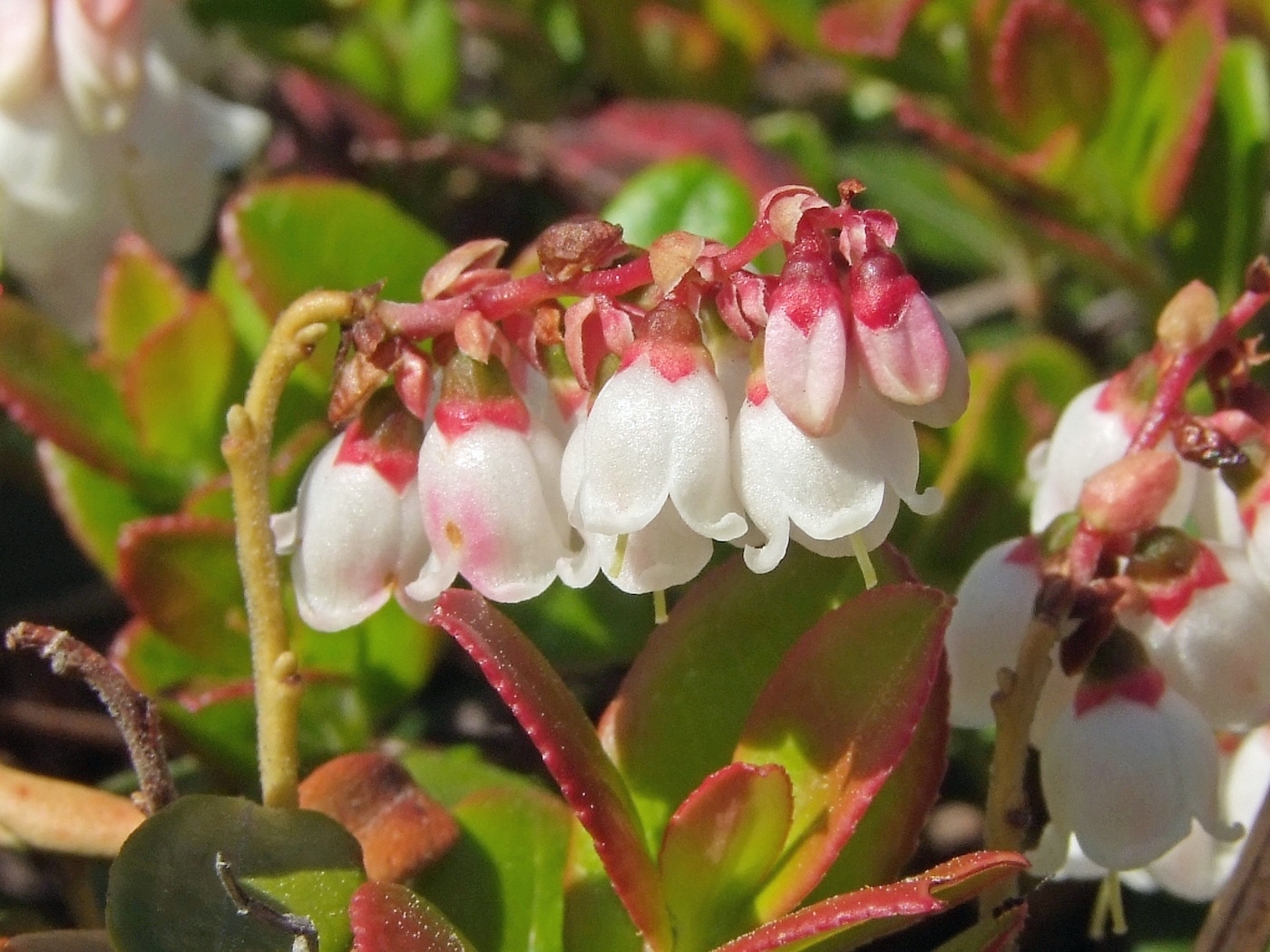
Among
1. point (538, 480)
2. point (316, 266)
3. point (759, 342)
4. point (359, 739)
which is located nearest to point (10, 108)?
point (316, 266)

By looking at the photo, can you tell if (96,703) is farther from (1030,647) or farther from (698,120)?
(1030,647)

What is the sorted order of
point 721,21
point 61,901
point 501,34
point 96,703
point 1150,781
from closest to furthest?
point 1150,781 → point 61,901 → point 96,703 → point 721,21 → point 501,34

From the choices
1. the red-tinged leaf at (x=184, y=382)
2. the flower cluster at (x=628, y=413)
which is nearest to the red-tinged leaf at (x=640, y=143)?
the red-tinged leaf at (x=184, y=382)

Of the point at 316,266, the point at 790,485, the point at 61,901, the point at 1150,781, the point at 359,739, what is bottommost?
the point at 61,901

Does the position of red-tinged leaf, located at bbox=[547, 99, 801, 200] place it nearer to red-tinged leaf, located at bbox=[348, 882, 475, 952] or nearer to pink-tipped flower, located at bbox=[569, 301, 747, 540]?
pink-tipped flower, located at bbox=[569, 301, 747, 540]

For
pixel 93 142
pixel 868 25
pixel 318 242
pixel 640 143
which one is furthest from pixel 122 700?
pixel 868 25

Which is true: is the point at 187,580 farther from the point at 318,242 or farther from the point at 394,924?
the point at 394,924

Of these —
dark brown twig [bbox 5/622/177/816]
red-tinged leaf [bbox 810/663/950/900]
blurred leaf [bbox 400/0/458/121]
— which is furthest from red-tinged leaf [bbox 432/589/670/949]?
blurred leaf [bbox 400/0/458/121]
